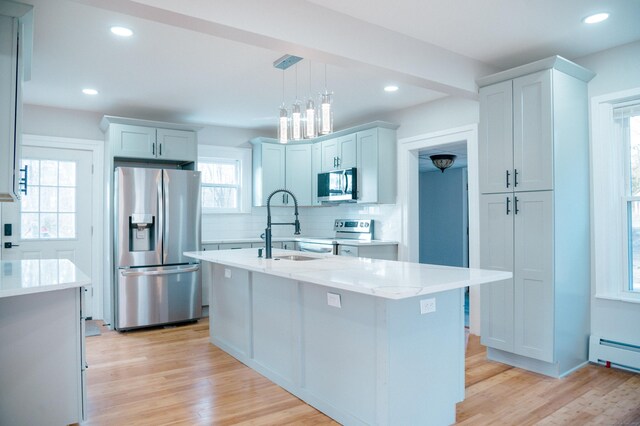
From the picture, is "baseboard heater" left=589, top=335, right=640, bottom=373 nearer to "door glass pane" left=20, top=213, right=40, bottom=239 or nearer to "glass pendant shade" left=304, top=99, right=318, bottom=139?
"glass pendant shade" left=304, top=99, right=318, bottom=139

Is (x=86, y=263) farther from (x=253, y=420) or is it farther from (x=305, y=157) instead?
(x=253, y=420)

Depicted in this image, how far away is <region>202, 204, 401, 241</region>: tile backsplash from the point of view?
5.27 metres

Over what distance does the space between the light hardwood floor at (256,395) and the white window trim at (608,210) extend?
679mm

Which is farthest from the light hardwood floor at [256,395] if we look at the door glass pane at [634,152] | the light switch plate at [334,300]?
the door glass pane at [634,152]

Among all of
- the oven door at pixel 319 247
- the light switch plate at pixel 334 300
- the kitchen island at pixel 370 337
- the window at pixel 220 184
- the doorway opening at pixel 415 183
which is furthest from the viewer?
the window at pixel 220 184

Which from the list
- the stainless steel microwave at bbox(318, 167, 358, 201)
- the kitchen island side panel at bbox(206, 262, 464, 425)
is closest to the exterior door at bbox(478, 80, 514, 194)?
the kitchen island side panel at bbox(206, 262, 464, 425)

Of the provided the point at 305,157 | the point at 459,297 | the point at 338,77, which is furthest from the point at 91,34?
the point at 305,157

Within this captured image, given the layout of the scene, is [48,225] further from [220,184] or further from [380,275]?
[380,275]

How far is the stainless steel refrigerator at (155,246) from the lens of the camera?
15.1 feet

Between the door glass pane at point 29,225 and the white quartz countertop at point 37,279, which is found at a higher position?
the door glass pane at point 29,225

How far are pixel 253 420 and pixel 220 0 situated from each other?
2.34 m

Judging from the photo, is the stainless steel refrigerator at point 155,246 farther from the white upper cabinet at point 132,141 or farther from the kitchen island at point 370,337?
the kitchen island at point 370,337

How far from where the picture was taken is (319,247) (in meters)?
5.43

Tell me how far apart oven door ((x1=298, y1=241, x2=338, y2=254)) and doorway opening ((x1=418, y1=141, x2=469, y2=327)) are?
2916mm
